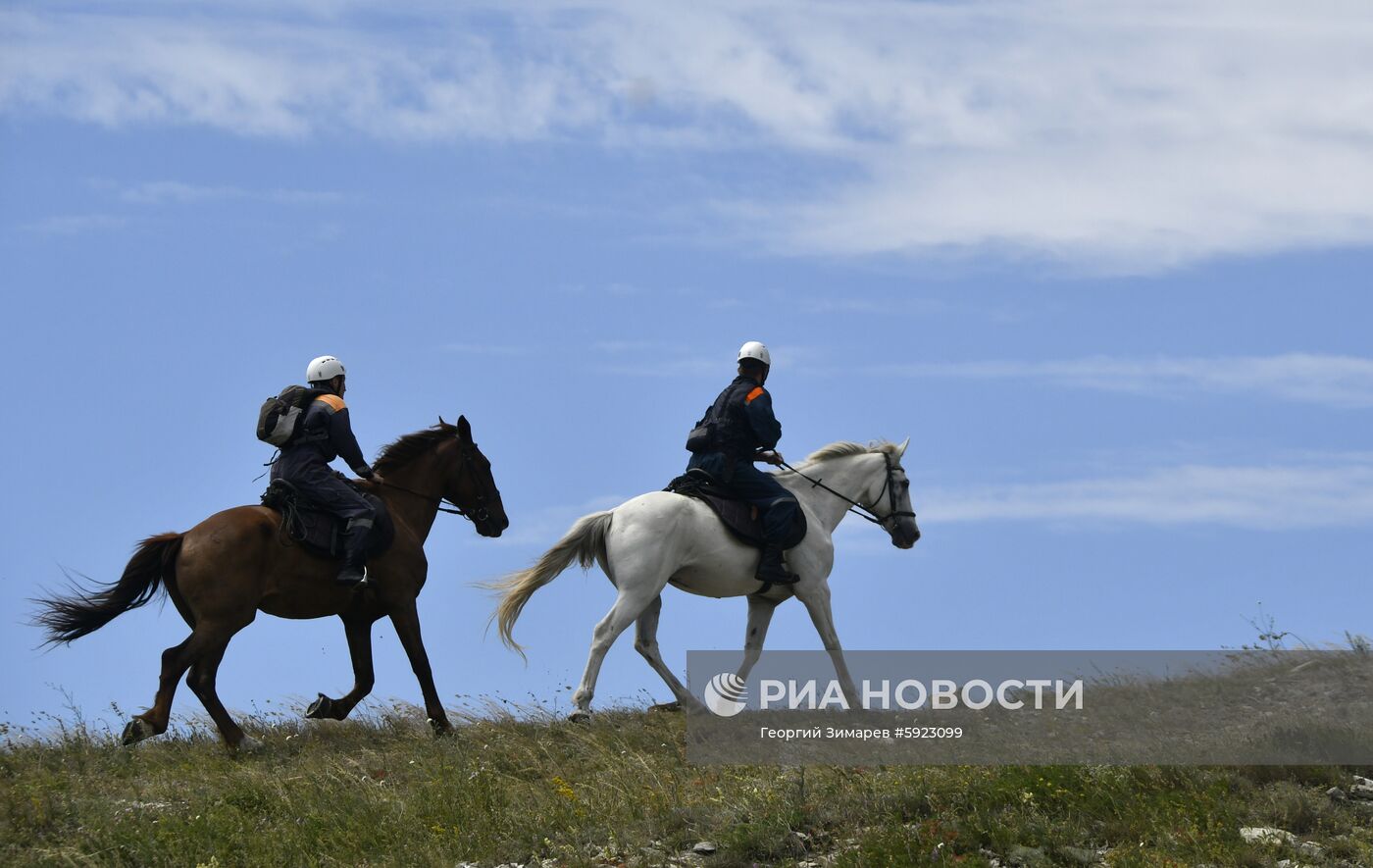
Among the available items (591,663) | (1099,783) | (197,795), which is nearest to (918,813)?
(1099,783)

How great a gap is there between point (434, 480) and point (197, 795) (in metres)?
4.22

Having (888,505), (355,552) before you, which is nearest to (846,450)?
(888,505)

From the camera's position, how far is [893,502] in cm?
1772

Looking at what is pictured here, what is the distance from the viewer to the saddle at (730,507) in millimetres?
16141

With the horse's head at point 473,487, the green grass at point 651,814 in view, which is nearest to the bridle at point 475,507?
the horse's head at point 473,487

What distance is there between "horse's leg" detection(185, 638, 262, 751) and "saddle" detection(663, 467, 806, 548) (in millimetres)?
4338

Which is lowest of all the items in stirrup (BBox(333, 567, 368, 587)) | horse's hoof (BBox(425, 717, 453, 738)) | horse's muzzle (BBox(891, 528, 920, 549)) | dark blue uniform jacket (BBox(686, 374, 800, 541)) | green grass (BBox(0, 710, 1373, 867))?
green grass (BBox(0, 710, 1373, 867))

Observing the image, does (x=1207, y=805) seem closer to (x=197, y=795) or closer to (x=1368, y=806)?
(x=1368, y=806)

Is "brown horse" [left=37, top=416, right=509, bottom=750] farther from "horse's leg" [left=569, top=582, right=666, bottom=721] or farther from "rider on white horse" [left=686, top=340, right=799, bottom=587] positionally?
"rider on white horse" [left=686, top=340, right=799, bottom=587]

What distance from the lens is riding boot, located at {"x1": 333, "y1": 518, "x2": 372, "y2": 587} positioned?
15.2 meters

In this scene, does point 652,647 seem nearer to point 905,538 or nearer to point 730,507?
point 730,507

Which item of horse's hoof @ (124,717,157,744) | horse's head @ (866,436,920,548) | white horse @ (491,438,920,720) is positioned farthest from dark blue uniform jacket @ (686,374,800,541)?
horse's hoof @ (124,717,157,744)

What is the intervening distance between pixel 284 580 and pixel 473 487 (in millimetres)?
2319

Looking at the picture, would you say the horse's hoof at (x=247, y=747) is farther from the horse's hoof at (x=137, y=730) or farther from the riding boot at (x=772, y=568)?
the riding boot at (x=772, y=568)
